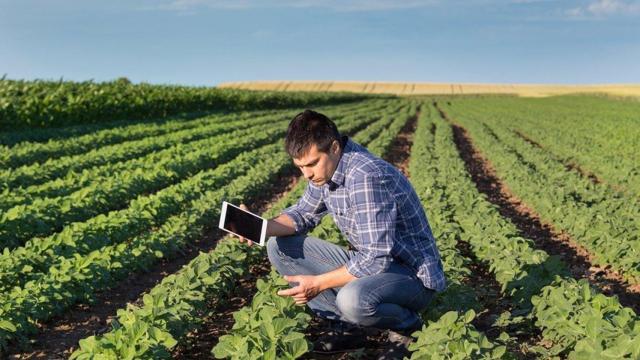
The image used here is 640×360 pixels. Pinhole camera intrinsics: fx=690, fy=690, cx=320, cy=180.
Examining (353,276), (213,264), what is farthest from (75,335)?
(353,276)

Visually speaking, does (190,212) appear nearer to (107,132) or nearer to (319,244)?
(319,244)

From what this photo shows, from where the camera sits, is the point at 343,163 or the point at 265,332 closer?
the point at 265,332

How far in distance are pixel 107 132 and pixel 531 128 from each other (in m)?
17.4

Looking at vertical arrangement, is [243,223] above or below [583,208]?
above

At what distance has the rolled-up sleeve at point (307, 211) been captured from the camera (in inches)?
201

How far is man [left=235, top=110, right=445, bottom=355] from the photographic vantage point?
435cm

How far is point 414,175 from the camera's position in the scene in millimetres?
13766

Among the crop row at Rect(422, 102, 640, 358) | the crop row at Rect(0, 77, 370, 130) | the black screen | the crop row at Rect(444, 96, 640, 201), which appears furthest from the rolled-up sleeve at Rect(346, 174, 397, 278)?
the crop row at Rect(0, 77, 370, 130)

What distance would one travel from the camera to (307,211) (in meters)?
5.19

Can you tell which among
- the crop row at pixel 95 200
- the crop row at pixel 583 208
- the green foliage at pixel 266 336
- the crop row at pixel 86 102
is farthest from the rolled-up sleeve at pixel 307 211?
the crop row at pixel 86 102

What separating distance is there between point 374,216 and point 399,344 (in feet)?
3.32

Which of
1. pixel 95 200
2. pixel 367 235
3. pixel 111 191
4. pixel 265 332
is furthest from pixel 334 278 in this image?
pixel 111 191

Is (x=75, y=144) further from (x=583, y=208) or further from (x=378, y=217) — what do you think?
(x=378, y=217)

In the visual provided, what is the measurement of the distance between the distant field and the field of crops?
84.9 meters
